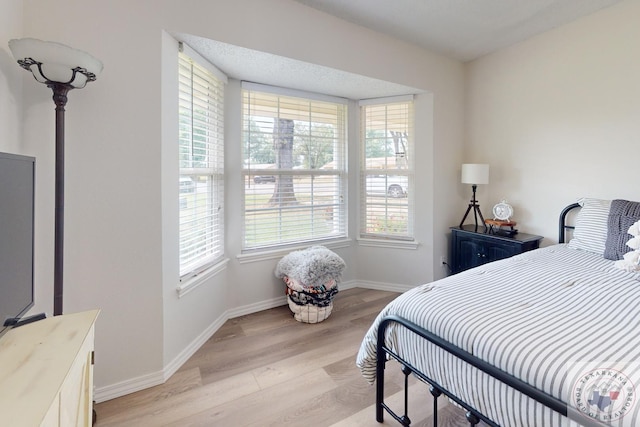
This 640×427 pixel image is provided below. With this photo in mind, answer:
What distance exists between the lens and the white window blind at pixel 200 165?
7.11ft

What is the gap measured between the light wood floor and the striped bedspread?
34 cm

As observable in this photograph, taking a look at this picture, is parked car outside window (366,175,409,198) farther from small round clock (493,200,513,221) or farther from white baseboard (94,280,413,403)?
white baseboard (94,280,413,403)

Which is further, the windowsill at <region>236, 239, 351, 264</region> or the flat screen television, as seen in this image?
the windowsill at <region>236, 239, 351, 264</region>

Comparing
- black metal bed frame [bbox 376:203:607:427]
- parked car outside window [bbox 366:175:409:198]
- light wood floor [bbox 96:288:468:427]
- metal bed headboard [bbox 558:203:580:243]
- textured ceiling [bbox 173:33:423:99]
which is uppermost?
textured ceiling [bbox 173:33:423:99]

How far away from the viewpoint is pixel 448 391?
3.96 feet

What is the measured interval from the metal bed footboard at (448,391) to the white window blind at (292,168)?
1.78m

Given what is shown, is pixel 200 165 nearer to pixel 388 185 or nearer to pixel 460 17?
pixel 388 185

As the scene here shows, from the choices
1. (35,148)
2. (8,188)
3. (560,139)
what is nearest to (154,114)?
(35,148)

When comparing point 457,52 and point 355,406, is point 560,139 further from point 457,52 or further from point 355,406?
point 355,406

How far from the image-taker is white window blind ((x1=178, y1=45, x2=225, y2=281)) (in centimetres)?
217

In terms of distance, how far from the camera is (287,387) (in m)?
1.84

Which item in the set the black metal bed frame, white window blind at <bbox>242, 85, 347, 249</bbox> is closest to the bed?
the black metal bed frame

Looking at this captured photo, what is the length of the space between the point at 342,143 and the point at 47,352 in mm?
2975

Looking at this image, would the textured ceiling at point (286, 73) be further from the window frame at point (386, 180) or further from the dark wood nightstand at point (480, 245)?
the dark wood nightstand at point (480, 245)
